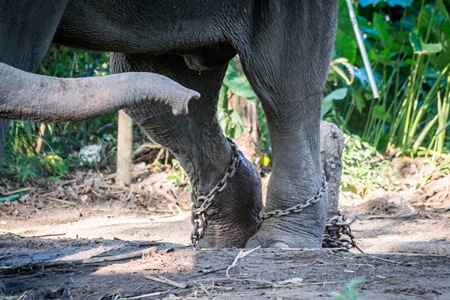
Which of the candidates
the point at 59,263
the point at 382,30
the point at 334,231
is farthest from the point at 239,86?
the point at 59,263

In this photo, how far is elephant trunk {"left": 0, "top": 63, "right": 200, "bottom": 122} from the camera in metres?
2.41

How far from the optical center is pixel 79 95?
246 cm

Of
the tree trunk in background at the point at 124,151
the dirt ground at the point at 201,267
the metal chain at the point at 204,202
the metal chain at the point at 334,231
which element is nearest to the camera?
the dirt ground at the point at 201,267

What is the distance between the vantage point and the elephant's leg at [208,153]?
4.66 meters

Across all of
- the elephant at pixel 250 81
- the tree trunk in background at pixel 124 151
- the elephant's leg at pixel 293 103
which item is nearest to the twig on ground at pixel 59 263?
the elephant at pixel 250 81

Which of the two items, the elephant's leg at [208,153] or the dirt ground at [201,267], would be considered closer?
the dirt ground at [201,267]

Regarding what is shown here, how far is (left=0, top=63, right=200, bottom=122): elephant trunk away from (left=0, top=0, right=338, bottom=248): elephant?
1.02 meters

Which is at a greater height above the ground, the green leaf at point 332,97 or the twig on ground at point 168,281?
the green leaf at point 332,97

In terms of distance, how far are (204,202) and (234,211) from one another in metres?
0.21

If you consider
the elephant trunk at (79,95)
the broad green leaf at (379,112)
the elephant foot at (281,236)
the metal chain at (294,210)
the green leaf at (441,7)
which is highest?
the green leaf at (441,7)

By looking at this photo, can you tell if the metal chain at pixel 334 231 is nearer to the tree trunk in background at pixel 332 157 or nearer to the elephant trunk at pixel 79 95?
the tree trunk in background at pixel 332 157

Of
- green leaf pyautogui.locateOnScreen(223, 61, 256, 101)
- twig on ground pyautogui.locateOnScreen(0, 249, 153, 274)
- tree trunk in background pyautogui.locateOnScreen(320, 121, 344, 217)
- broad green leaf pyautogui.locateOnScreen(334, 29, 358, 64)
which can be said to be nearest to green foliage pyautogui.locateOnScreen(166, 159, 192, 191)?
green leaf pyautogui.locateOnScreen(223, 61, 256, 101)

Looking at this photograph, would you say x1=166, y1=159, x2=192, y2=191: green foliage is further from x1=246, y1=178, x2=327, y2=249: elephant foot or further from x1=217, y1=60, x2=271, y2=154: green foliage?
x1=246, y1=178, x2=327, y2=249: elephant foot

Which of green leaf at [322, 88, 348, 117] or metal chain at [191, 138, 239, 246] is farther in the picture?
green leaf at [322, 88, 348, 117]
